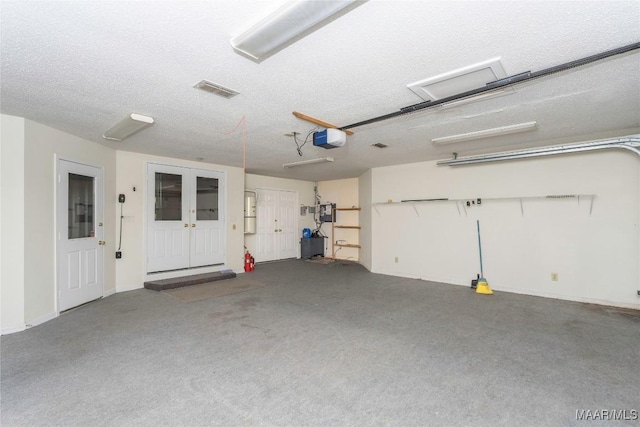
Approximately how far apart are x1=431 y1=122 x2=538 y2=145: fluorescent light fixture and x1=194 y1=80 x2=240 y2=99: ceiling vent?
10.3 ft

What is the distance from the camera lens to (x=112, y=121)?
3.69 meters

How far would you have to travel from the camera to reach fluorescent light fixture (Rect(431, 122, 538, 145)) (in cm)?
385

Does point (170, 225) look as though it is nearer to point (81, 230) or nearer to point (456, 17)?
point (81, 230)

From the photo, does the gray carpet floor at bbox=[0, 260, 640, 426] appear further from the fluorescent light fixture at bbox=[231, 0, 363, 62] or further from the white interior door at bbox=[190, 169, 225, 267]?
the fluorescent light fixture at bbox=[231, 0, 363, 62]

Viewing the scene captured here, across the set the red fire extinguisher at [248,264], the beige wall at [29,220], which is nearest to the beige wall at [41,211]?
the beige wall at [29,220]

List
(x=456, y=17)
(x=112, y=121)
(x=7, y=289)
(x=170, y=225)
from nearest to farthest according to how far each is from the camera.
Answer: (x=456, y=17)
(x=7, y=289)
(x=112, y=121)
(x=170, y=225)

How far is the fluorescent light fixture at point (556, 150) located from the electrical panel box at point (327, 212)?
418 centimetres

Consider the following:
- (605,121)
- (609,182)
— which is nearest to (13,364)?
(605,121)

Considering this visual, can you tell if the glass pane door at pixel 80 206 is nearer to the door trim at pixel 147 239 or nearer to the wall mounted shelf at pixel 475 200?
the door trim at pixel 147 239

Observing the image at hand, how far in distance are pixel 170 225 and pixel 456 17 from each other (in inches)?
233

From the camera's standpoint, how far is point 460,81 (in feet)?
8.51

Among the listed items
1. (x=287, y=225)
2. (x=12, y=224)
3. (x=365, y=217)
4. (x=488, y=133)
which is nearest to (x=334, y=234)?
(x=287, y=225)

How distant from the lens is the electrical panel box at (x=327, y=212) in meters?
9.34

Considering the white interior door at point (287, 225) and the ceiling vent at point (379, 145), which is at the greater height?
the ceiling vent at point (379, 145)
